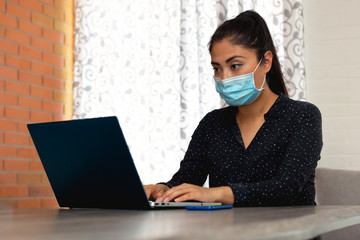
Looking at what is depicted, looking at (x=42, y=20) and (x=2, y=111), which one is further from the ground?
(x=42, y=20)

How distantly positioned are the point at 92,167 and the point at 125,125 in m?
1.94

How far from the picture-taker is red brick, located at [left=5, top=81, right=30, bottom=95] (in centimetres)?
282

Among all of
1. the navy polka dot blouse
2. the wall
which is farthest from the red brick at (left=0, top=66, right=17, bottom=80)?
the wall

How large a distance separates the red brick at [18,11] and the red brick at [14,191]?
3.38ft

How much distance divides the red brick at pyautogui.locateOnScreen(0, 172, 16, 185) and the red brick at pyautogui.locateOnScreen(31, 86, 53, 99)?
509mm

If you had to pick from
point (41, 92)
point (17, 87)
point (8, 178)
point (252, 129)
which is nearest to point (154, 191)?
point (252, 129)

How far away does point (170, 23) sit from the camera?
298cm

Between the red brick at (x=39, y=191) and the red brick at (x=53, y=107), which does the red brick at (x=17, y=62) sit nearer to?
the red brick at (x=53, y=107)

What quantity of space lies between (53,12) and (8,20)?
41 cm

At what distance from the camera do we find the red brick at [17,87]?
2.82m

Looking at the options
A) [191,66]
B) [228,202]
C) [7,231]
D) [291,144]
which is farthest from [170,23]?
[7,231]

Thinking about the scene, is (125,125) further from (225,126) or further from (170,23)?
(225,126)

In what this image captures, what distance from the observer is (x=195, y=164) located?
1.81 meters

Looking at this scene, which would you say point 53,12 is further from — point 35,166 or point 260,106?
point 260,106
